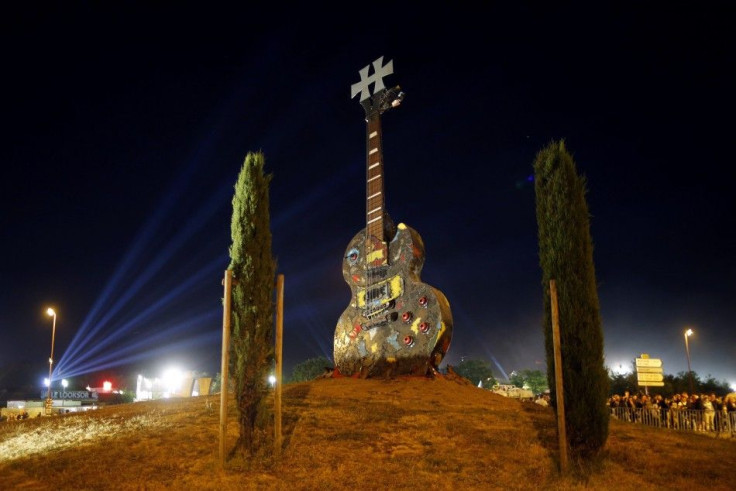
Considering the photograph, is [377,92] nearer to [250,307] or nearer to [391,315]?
[391,315]

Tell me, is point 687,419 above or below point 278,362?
below

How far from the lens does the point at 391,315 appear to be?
22.4m

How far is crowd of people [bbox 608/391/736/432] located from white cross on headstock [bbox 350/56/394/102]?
16.9 meters

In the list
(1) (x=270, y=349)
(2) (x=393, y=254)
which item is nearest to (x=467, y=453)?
(1) (x=270, y=349)

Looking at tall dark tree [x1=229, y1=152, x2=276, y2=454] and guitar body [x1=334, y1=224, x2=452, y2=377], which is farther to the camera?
guitar body [x1=334, y1=224, x2=452, y2=377]

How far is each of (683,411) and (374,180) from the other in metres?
14.4

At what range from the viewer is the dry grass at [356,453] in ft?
31.4

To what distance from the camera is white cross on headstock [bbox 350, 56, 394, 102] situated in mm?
26172

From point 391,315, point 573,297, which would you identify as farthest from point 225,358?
point 391,315

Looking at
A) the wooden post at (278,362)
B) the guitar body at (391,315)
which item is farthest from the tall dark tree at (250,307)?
the guitar body at (391,315)

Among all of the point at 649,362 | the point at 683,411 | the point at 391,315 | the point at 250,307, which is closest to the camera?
the point at 250,307

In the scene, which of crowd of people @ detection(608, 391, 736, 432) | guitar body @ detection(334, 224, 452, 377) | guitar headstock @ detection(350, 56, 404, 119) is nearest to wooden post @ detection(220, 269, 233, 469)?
guitar body @ detection(334, 224, 452, 377)

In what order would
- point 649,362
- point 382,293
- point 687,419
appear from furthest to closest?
1. point 382,293
2. point 649,362
3. point 687,419

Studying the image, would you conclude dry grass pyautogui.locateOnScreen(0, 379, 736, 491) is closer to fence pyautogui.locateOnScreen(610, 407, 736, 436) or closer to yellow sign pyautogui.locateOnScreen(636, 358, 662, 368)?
fence pyautogui.locateOnScreen(610, 407, 736, 436)
